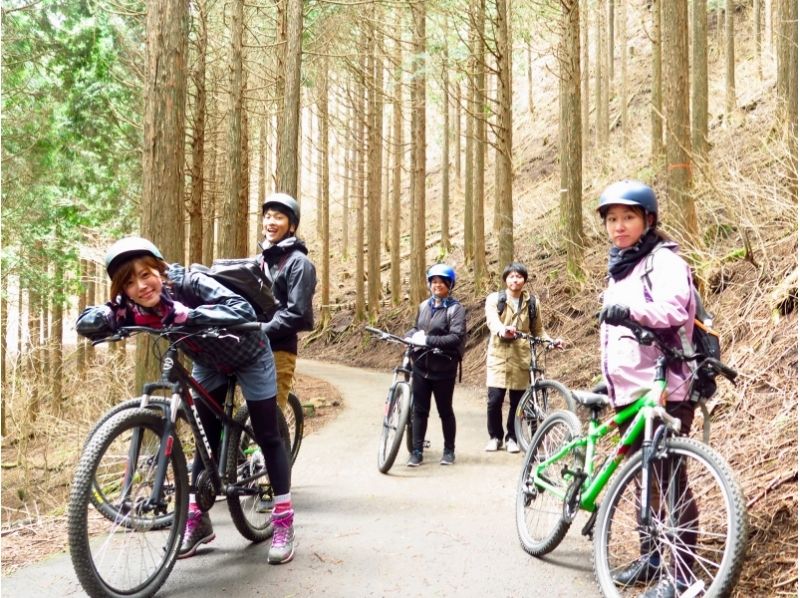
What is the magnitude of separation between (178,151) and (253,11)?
13346 millimetres

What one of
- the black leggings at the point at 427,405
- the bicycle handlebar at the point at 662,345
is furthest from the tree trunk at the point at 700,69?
the bicycle handlebar at the point at 662,345

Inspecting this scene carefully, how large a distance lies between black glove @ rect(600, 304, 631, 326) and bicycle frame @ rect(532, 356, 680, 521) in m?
0.35

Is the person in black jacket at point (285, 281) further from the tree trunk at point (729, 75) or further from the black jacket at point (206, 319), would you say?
the tree trunk at point (729, 75)

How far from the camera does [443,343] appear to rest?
7445mm

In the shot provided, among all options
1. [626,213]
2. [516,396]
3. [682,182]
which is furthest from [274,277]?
[682,182]

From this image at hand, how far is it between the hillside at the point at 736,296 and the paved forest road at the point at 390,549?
4.07 feet

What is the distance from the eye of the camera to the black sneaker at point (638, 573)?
139 inches

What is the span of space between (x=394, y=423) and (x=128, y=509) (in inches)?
158

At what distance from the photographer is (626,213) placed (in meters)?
3.87

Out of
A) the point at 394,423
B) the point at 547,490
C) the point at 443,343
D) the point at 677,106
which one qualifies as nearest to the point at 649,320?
the point at 547,490

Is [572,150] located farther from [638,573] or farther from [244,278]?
[638,573]

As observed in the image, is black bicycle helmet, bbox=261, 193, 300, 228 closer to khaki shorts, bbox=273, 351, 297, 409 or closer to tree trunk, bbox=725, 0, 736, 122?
khaki shorts, bbox=273, 351, 297, 409

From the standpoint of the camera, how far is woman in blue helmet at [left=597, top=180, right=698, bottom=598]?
349 cm

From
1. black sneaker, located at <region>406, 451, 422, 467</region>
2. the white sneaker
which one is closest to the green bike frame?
black sneaker, located at <region>406, 451, 422, 467</region>
